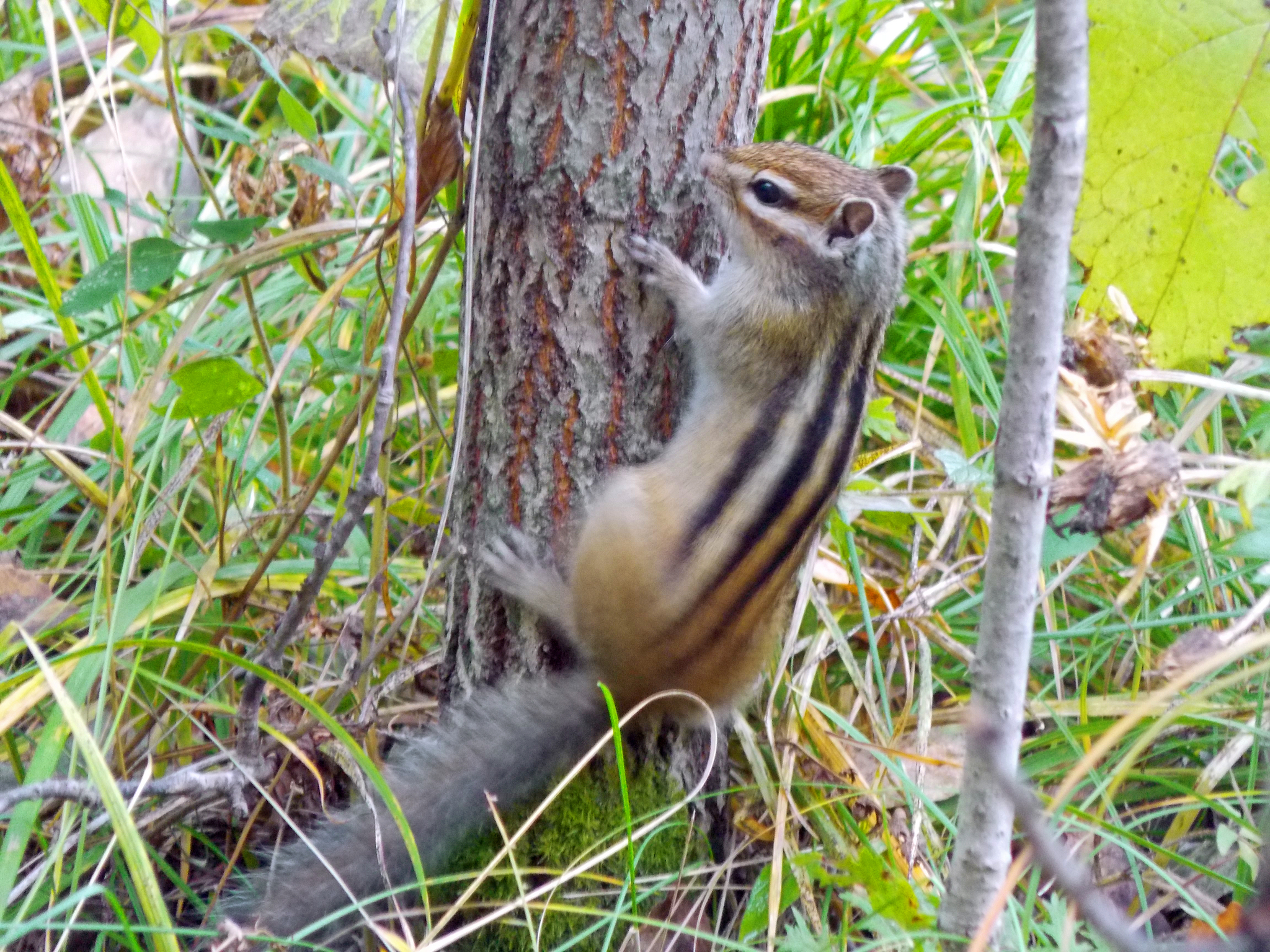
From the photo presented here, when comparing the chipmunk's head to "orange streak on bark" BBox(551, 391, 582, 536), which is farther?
the chipmunk's head

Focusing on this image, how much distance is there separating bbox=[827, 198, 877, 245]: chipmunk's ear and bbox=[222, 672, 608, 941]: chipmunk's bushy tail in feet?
3.76

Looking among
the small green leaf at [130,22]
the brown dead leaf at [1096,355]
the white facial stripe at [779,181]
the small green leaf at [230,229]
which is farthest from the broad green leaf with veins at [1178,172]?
the small green leaf at [130,22]

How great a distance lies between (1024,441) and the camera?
131 cm

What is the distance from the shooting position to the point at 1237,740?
2.37 metres

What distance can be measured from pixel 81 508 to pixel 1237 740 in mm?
Answer: 2895

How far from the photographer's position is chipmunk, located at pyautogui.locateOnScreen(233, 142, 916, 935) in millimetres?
2072

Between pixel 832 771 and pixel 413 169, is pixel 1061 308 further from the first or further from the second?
pixel 832 771

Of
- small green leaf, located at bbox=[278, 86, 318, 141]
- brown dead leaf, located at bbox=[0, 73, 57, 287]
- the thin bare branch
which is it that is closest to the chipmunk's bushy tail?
the thin bare branch

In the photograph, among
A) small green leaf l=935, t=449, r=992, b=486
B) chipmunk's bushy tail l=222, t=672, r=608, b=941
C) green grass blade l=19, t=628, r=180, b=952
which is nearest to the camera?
green grass blade l=19, t=628, r=180, b=952

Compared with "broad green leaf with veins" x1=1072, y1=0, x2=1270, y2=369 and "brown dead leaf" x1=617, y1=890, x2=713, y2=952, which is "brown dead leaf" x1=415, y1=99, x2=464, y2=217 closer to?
"broad green leaf with veins" x1=1072, y1=0, x2=1270, y2=369

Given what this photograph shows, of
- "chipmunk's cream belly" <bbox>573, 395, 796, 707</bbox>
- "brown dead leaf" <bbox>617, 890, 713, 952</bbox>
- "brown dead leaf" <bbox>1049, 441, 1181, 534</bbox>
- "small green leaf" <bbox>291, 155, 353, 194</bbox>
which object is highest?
"small green leaf" <bbox>291, 155, 353, 194</bbox>

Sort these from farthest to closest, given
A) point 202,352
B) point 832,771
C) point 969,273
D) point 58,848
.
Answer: point 969,273, point 202,352, point 832,771, point 58,848

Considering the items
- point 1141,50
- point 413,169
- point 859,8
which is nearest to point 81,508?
point 413,169

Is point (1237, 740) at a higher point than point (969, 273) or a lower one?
lower
